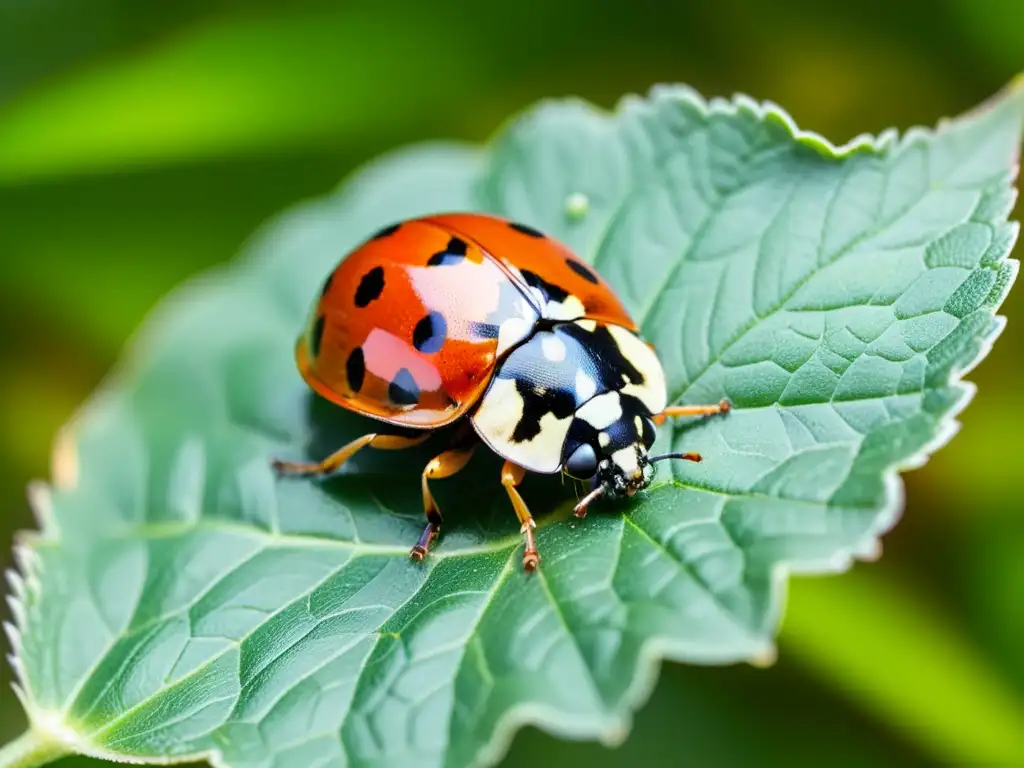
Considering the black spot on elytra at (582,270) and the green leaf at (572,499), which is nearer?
the green leaf at (572,499)

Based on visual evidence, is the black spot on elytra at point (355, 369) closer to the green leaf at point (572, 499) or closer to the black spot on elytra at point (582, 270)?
the green leaf at point (572, 499)

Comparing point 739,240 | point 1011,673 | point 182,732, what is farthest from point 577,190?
point 1011,673

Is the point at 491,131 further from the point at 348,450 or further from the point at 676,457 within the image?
the point at 676,457

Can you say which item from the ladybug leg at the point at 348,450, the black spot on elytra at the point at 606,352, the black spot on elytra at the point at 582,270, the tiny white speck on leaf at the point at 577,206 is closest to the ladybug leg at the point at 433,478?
the ladybug leg at the point at 348,450

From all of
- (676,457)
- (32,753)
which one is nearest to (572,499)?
(676,457)

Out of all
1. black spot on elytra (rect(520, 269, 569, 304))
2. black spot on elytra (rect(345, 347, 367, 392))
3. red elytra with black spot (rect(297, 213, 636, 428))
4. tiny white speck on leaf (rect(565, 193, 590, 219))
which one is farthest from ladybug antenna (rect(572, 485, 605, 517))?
tiny white speck on leaf (rect(565, 193, 590, 219))

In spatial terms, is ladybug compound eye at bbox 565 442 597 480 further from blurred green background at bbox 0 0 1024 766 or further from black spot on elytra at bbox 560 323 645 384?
blurred green background at bbox 0 0 1024 766

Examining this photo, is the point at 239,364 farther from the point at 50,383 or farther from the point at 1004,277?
the point at 1004,277
